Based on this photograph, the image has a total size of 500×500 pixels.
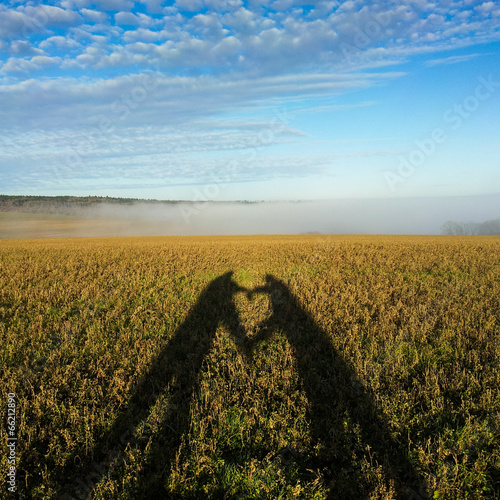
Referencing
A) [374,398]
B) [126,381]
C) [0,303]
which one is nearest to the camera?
[374,398]

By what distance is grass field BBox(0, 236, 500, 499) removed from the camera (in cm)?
334

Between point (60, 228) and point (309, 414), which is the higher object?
point (60, 228)

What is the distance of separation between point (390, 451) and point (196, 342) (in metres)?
4.08

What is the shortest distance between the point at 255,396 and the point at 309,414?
80 cm

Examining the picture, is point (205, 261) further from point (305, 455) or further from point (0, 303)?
point (305, 455)

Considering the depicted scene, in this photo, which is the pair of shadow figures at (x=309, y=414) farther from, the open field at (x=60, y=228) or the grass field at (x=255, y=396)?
the open field at (x=60, y=228)

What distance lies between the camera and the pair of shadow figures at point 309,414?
335 centimetres

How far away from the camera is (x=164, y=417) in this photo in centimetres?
424

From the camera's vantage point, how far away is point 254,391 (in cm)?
473

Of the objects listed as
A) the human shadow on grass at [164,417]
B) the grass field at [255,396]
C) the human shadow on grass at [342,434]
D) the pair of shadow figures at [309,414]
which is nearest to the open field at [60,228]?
the grass field at [255,396]

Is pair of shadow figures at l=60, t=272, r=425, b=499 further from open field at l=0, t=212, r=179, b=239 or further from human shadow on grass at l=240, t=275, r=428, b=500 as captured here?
open field at l=0, t=212, r=179, b=239

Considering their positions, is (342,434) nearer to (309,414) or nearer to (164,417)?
(309,414)

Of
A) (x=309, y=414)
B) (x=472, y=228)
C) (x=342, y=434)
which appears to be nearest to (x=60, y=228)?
(x=309, y=414)

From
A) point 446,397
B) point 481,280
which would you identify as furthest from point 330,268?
point 446,397
